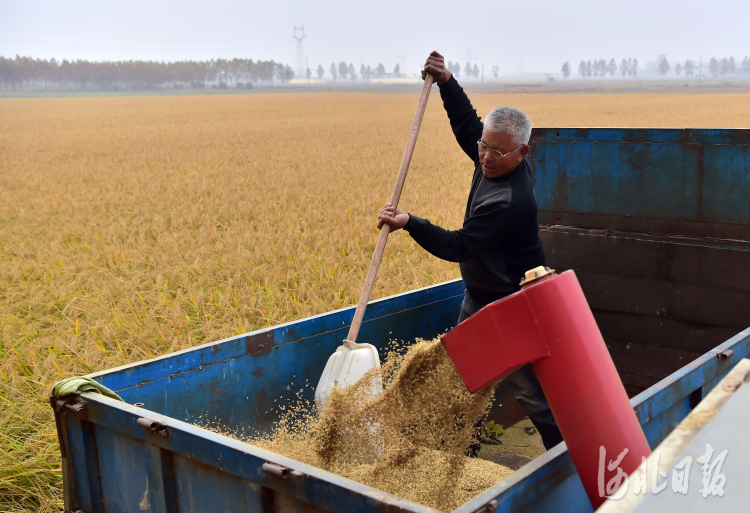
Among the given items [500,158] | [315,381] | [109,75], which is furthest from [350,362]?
[109,75]

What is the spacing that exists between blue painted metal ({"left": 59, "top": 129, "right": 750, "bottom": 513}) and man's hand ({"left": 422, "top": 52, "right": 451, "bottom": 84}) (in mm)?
1072

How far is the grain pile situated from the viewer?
2.18 metres

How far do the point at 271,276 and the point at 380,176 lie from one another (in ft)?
23.6

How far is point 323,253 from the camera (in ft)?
21.6

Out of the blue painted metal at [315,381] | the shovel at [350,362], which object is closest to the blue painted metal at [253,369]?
the blue painted metal at [315,381]

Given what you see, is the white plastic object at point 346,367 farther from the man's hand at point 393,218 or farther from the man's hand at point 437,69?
the man's hand at point 437,69

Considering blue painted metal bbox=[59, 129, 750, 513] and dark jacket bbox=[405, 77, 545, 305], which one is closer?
blue painted metal bbox=[59, 129, 750, 513]

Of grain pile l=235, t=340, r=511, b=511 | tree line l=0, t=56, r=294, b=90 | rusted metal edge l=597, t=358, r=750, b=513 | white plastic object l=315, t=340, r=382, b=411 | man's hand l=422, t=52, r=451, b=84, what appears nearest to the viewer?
rusted metal edge l=597, t=358, r=750, b=513

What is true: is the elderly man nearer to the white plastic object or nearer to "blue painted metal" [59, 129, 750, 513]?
the white plastic object

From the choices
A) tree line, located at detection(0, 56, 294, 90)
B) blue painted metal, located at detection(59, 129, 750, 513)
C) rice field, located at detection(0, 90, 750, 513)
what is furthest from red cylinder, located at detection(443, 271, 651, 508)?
tree line, located at detection(0, 56, 294, 90)

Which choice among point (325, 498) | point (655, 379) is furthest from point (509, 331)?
point (655, 379)

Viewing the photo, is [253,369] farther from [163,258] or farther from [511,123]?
[163,258]

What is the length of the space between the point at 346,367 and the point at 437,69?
150cm

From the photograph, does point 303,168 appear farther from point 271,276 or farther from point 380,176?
point 271,276
